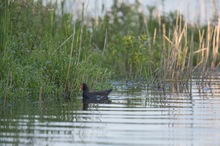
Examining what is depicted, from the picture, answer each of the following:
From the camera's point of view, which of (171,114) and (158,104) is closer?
(171,114)

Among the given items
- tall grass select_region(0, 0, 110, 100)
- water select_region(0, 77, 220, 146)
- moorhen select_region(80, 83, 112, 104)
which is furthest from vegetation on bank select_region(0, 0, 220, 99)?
water select_region(0, 77, 220, 146)

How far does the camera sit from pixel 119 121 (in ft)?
36.8

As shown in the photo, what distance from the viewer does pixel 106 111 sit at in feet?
41.5

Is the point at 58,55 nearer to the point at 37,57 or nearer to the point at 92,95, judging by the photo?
the point at 37,57

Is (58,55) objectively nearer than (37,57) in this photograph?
Yes

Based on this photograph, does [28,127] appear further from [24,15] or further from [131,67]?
[131,67]

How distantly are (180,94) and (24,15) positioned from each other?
4.01 m

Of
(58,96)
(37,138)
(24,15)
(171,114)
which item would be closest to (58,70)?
(58,96)

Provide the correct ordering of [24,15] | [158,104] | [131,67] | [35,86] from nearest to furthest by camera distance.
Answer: [158,104], [35,86], [24,15], [131,67]

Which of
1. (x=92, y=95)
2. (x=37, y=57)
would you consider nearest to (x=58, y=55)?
(x=37, y=57)

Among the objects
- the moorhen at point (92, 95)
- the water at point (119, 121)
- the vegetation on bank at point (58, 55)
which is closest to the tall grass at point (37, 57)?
the vegetation on bank at point (58, 55)

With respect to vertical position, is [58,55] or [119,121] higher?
[58,55]

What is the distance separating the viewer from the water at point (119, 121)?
9.45 m

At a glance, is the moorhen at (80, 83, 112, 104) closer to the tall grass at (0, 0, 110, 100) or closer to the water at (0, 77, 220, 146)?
the water at (0, 77, 220, 146)
